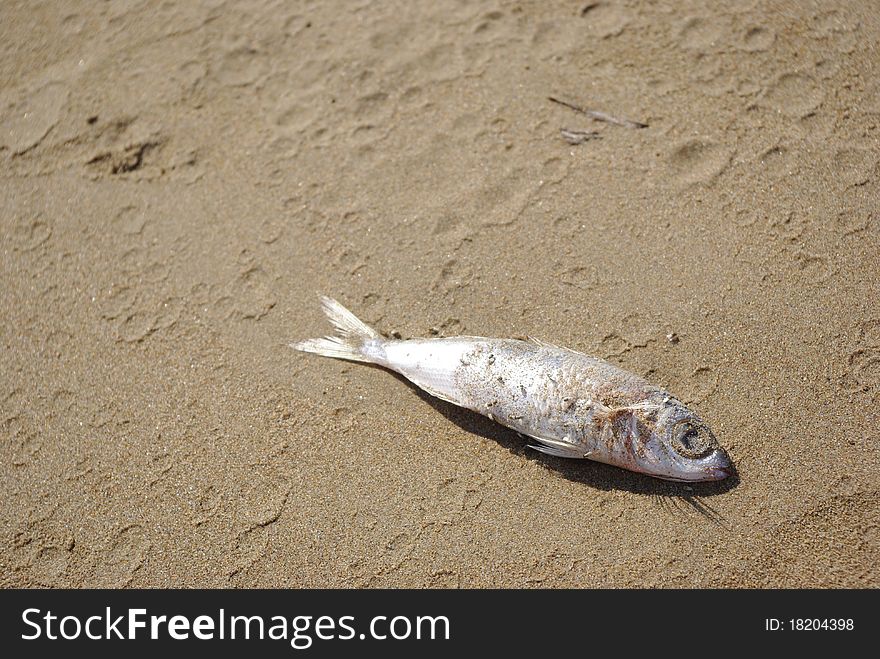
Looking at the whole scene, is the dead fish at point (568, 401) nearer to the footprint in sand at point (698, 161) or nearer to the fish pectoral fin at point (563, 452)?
the fish pectoral fin at point (563, 452)

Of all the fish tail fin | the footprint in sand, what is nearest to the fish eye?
the fish tail fin

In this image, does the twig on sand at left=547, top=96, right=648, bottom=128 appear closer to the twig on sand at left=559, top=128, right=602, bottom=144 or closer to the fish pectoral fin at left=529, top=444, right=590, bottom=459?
the twig on sand at left=559, top=128, right=602, bottom=144

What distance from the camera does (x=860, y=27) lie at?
15.9 feet

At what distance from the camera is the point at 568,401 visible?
3.52 metres

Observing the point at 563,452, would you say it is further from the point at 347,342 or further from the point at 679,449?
the point at 347,342

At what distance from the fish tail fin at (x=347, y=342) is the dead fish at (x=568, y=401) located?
0.30 feet

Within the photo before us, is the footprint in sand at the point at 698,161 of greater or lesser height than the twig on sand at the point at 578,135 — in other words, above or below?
below

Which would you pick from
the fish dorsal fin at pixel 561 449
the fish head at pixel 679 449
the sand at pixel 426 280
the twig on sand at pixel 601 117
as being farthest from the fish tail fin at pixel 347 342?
the twig on sand at pixel 601 117

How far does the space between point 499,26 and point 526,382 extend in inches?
121

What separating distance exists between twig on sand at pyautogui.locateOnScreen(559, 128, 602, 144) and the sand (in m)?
0.05

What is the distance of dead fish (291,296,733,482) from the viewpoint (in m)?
3.43

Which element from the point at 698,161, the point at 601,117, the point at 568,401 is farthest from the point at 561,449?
the point at 601,117

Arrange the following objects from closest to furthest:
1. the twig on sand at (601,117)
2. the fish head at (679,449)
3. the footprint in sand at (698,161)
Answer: the fish head at (679,449)
the footprint in sand at (698,161)
the twig on sand at (601,117)

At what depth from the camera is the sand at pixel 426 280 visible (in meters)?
3.54
